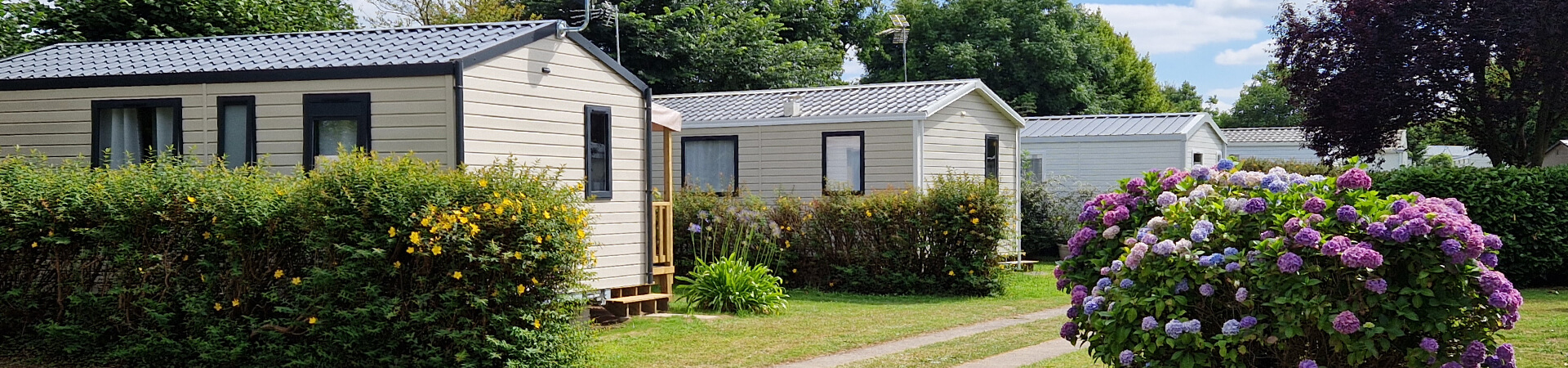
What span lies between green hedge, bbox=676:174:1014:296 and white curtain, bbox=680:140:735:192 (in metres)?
2.27

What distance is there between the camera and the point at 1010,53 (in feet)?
128

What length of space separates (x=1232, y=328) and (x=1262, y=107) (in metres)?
53.8

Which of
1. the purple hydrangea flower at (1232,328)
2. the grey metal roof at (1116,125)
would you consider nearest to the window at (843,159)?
the grey metal roof at (1116,125)

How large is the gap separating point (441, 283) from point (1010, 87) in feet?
111

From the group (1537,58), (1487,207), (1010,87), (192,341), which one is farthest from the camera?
(1010,87)

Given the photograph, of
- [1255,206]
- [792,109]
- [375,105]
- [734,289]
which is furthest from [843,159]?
[1255,206]

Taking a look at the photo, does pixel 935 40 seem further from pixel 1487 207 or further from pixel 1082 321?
pixel 1082 321

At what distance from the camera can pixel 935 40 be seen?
133ft

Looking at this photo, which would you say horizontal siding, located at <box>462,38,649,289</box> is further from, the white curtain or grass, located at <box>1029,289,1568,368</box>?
the white curtain

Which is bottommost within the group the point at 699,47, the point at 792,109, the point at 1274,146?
the point at 1274,146

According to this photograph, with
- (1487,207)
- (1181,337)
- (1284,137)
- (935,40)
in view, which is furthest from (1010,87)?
(1181,337)

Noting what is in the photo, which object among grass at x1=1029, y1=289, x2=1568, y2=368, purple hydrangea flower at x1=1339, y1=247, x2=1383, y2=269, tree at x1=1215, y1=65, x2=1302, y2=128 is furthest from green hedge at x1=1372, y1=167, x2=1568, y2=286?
tree at x1=1215, y1=65, x2=1302, y2=128

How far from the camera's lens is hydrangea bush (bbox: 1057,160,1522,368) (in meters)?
5.40

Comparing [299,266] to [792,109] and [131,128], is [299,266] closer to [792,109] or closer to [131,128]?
[131,128]
